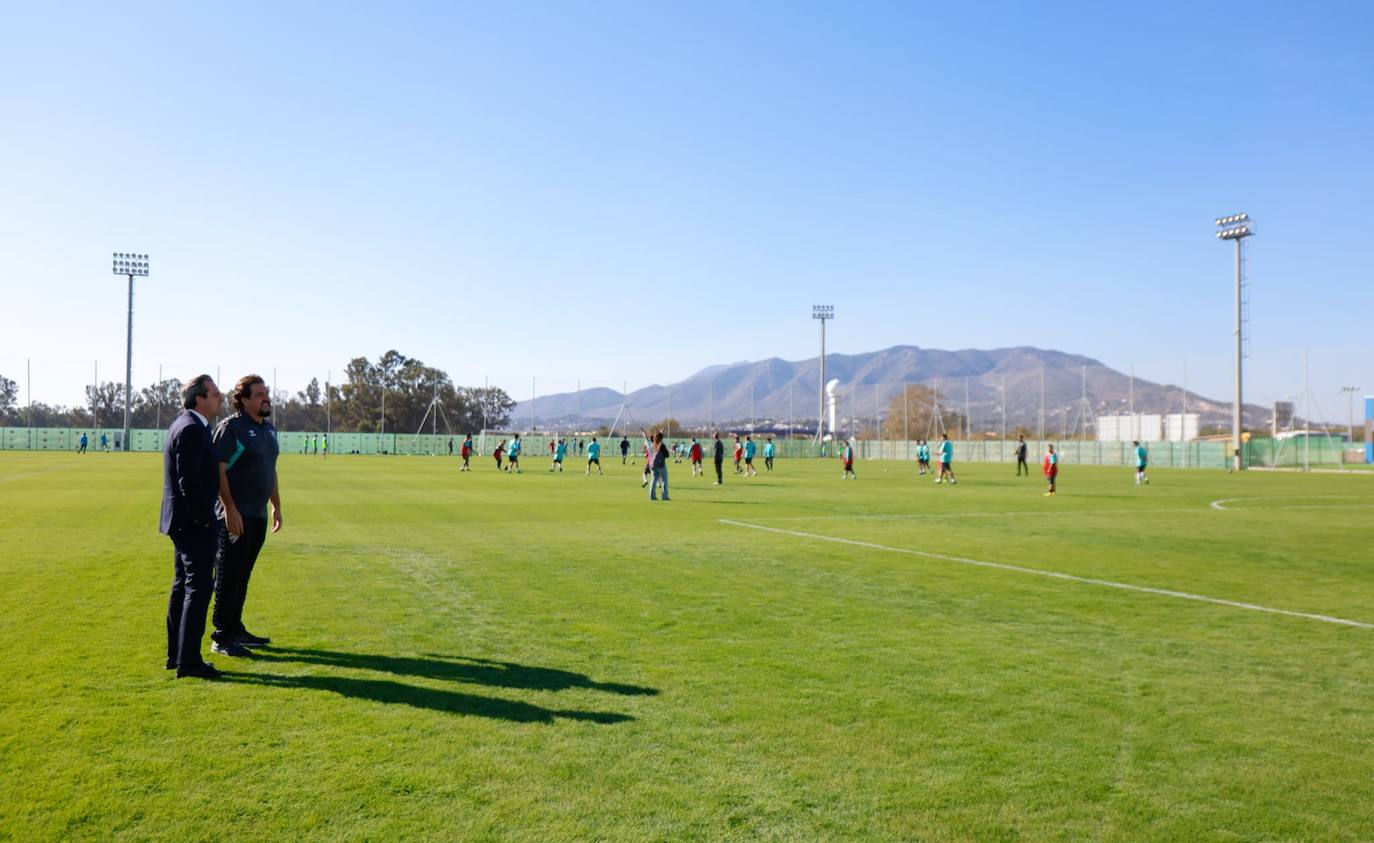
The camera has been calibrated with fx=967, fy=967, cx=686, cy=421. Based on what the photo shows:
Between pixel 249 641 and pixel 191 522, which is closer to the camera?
pixel 191 522

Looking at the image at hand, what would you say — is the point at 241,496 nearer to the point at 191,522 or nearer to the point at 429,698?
the point at 191,522

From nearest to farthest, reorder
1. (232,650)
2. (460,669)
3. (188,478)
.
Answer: (188,478) → (460,669) → (232,650)

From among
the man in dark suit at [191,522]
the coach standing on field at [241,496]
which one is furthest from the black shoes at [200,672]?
the coach standing on field at [241,496]

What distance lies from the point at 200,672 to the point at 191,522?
0.99 metres

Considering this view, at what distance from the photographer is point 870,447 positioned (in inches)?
3610

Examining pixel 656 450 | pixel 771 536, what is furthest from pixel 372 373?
pixel 771 536

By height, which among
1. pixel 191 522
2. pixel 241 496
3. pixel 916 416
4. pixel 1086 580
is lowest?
pixel 1086 580

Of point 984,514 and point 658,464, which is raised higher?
point 658,464

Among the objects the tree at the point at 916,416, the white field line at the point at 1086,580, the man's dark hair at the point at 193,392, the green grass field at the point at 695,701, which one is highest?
the tree at the point at 916,416

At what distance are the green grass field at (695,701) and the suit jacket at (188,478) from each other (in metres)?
1.03

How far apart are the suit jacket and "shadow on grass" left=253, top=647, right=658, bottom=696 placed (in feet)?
3.91

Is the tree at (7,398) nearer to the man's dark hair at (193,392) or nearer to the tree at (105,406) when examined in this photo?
the tree at (105,406)

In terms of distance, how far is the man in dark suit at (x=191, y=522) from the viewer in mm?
6344

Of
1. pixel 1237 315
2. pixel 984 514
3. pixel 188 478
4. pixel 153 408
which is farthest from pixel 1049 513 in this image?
pixel 153 408
